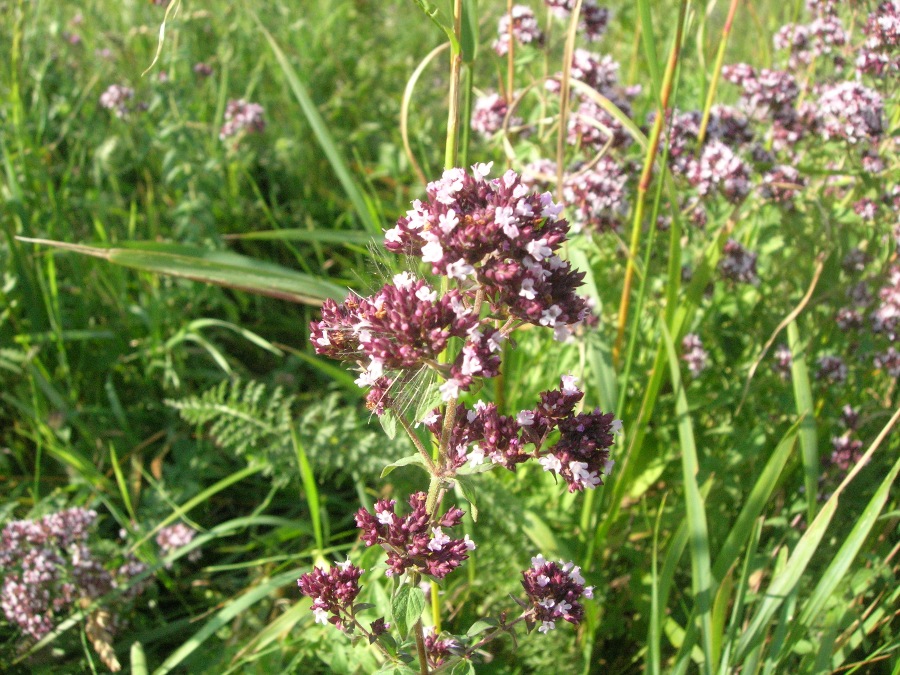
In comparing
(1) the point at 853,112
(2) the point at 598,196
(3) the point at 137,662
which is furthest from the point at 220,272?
(1) the point at 853,112

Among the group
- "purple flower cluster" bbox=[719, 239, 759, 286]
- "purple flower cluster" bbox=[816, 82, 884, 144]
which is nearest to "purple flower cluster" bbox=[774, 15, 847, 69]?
"purple flower cluster" bbox=[816, 82, 884, 144]

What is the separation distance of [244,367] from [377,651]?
1908 millimetres

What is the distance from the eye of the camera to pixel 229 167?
4469mm

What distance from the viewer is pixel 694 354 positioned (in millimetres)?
3176

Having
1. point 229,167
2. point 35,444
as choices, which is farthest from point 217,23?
point 35,444

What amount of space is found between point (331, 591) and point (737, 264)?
2.15 metres

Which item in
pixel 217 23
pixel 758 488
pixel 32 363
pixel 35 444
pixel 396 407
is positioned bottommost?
pixel 35 444

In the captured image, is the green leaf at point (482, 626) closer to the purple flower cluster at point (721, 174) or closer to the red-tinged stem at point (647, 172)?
the red-tinged stem at point (647, 172)

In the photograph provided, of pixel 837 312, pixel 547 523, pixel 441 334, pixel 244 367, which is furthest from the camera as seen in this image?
pixel 244 367

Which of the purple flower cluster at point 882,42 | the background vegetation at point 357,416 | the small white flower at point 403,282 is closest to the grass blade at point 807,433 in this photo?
the background vegetation at point 357,416

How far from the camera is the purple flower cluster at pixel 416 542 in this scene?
1.71 meters

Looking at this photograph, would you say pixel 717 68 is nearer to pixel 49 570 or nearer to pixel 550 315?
pixel 550 315

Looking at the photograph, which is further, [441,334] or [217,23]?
[217,23]

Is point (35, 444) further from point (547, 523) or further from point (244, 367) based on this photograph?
point (547, 523)
